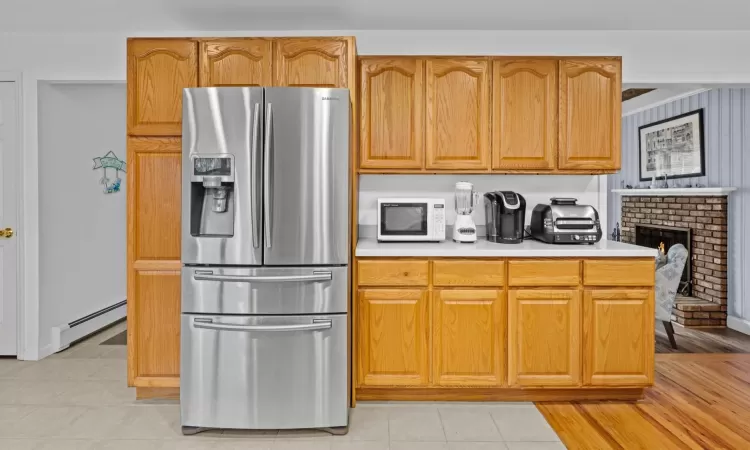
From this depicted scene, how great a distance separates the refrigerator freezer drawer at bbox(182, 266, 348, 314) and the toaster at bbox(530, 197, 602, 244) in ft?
4.86

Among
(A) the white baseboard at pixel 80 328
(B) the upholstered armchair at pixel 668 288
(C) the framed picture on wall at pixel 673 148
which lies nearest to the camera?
(A) the white baseboard at pixel 80 328

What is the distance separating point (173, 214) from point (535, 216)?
2323 millimetres

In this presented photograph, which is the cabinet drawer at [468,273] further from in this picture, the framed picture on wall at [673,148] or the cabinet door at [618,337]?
the framed picture on wall at [673,148]

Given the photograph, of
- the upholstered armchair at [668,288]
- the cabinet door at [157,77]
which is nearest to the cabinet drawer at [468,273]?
the cabinet door at [157,77]

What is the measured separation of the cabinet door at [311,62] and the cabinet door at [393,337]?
127 cm

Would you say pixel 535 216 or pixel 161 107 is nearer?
pixel 161 107

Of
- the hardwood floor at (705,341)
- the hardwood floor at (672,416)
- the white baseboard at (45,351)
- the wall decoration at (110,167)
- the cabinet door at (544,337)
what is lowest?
the hardwood floor at (672,416)

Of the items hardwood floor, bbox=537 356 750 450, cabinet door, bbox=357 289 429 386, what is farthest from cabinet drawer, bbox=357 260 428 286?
hardwood floor, bbox=537 356 750 450

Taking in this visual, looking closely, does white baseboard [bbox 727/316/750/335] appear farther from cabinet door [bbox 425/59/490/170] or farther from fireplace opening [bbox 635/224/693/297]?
cabinet door [bbox 425/59/490/170]

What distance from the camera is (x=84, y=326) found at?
4.36 metres

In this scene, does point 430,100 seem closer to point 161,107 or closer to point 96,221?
point 161,107

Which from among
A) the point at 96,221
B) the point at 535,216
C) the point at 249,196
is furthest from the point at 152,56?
the point at 535,216

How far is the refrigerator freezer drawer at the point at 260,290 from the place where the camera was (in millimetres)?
2555

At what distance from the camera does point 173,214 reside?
2.92m
